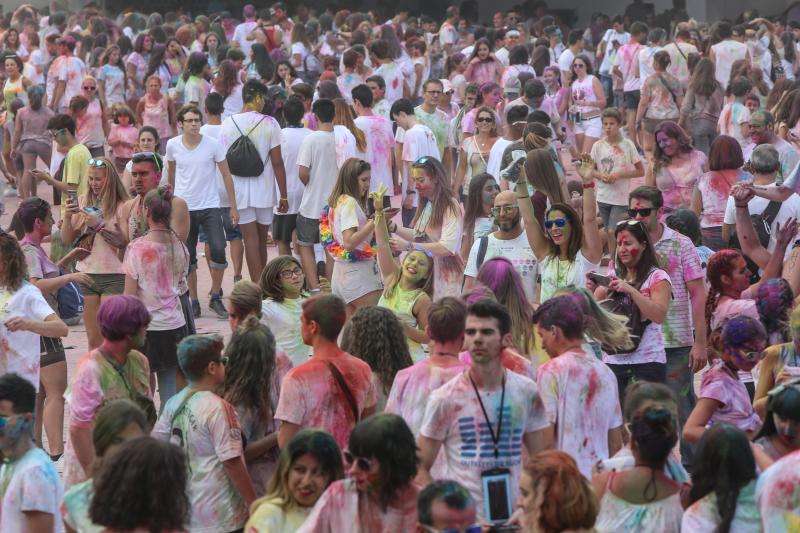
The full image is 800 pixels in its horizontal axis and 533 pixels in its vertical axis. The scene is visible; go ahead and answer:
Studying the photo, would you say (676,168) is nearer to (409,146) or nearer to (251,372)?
(409,146)

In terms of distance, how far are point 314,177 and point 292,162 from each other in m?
0.85

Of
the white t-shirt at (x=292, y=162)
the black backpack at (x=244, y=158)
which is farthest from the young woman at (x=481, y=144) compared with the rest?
the black backpack at (x=244, y=158)

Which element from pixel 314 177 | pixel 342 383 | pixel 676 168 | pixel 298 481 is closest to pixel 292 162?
pixel 314 177

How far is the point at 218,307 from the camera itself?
12469 mm

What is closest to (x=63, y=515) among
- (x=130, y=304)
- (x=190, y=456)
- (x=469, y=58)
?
(x=190, y=456)

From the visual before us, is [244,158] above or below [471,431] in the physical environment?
above

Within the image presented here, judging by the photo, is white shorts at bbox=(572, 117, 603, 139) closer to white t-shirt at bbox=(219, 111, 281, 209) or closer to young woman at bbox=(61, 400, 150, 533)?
white t-shirt at bbox=(219, 111, 281, 209)

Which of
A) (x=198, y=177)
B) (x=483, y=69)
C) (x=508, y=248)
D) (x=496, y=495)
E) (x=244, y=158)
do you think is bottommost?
(x=496, y=495)

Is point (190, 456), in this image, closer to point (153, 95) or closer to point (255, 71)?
point (153, 95)

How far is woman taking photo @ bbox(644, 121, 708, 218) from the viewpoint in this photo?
10953 mm

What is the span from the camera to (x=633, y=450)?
17.4 ft

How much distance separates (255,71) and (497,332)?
49.5 ft

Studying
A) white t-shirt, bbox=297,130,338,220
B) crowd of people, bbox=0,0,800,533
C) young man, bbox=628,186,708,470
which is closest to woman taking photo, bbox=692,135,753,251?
crowd of people, bbox=0,0,800,533

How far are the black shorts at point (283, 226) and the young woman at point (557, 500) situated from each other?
323 inches
